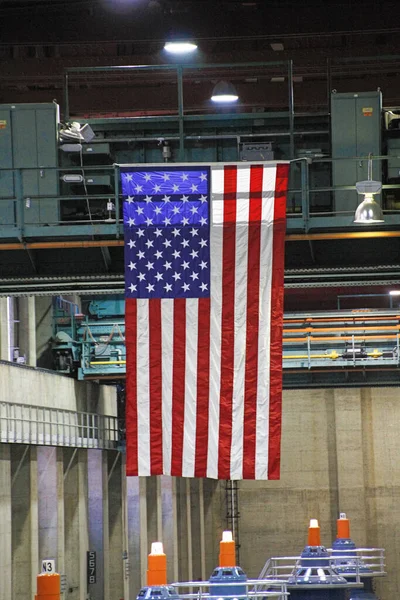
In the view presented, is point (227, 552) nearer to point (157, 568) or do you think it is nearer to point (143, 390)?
point (157, 568)

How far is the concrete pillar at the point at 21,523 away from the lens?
35000 mm

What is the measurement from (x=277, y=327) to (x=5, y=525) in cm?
1676

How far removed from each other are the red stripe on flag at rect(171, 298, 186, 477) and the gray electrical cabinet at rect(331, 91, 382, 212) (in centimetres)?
629

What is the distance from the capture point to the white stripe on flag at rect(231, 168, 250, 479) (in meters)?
18.0

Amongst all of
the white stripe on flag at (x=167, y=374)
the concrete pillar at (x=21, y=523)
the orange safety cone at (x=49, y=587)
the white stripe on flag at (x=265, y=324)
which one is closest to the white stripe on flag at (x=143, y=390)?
the white stripe on flag at (x=167, y=374)

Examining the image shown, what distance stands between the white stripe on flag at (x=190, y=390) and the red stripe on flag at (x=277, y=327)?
1140mm

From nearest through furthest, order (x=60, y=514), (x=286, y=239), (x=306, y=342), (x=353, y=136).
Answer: (x=286, y=239)
(x=353, y=136)
(x=60, y=514)
(x=306, y=342)

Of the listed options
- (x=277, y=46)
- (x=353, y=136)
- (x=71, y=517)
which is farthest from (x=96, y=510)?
(x=353, y=136)

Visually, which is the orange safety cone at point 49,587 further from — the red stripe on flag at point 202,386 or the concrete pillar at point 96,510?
the concrete pillar at point 96,510

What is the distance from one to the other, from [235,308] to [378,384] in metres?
30.3

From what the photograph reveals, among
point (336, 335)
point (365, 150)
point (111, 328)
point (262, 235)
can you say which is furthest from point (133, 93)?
point (262, 235)

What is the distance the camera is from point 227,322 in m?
18.5

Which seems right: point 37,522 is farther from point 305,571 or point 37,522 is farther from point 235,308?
point 235,308

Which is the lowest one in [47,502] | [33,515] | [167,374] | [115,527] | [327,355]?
[115,527]
